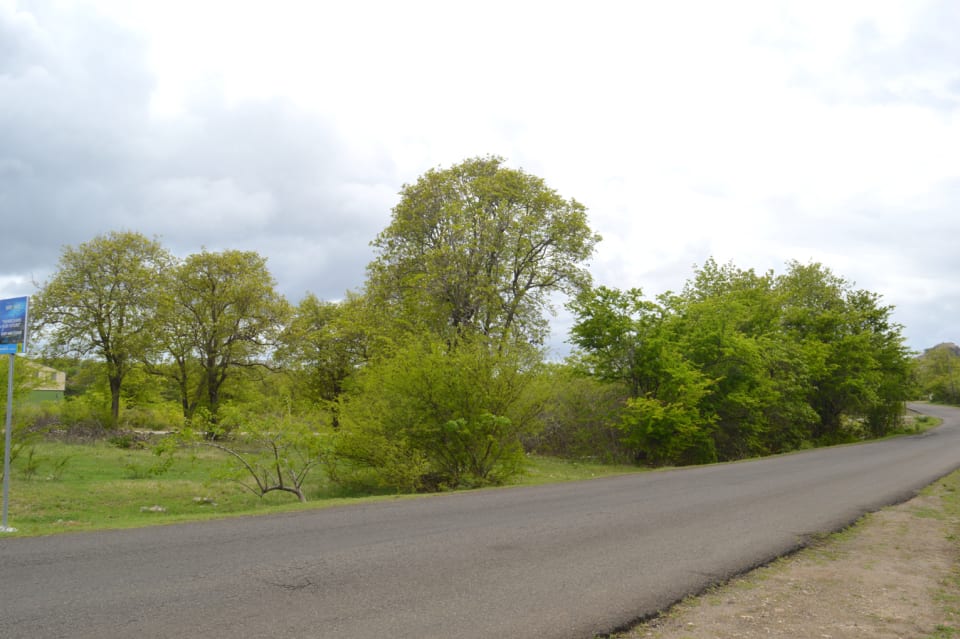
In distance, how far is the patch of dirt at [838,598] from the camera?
223 inches

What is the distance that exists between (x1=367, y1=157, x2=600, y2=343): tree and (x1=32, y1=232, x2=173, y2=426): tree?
1554 cm

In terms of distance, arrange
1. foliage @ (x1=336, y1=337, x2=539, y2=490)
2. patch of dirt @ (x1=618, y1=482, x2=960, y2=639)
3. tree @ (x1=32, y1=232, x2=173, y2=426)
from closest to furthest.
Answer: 1. patch of dirt @ (x1=618, y1=482, x2=960, y2=639)
2. foliage @ (x1=336, y1=337, x2=539, y2=490)
3. tree @ (x1=32, y1=232, x2=173, y2=426)

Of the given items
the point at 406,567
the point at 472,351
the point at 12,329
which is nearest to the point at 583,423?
the point at 472,351

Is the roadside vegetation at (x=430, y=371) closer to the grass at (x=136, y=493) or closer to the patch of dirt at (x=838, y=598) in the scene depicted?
the grass at (x=136, y=493)

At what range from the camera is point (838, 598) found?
6.67 metres

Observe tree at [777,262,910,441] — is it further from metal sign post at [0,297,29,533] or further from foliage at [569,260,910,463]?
metal sign post at [0,297,29,533]

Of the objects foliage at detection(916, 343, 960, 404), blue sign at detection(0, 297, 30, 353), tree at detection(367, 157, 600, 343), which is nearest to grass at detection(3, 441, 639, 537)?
blue sign at detection(0, 297, 30, 353)

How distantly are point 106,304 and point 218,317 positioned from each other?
19.2 feet

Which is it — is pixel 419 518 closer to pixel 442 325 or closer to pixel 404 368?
pixel 404 368

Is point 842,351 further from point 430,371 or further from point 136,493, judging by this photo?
point 136,493

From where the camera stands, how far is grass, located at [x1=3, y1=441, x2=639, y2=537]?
12.2 metres

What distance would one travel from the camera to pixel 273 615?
220 inches

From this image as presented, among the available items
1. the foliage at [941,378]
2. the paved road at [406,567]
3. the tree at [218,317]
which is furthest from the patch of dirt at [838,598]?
the foliage at [941,378]

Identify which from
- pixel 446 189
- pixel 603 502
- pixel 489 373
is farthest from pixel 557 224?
pixel 603 502
